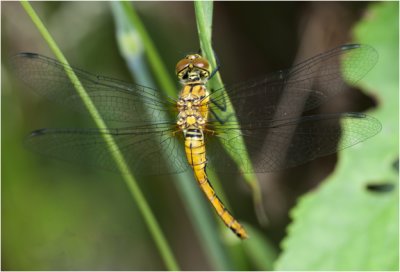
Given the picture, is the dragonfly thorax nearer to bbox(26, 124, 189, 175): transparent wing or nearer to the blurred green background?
bbox(26, 124, 189, 175): transparent wing

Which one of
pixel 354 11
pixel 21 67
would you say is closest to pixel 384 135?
pixel 354 11

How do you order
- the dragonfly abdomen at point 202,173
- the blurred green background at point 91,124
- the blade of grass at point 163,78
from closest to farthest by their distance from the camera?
the blade of grass at point 163,78 → the dragonfly abdomen at point 202,173 → the blurred green background at point 91,124

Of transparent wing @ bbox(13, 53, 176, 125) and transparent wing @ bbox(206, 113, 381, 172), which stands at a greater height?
transparent wing @ bbox(13, 53, 176, 125)

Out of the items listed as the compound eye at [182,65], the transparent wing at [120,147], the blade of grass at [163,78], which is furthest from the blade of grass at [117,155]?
the compound eye at [182,65]

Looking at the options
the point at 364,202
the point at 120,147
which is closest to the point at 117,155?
the point at 120,147

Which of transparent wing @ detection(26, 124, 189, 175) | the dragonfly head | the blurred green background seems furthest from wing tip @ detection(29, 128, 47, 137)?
the blurred green background

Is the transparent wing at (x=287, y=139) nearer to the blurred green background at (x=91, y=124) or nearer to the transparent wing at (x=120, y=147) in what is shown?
the transparent wing at (x=120, y=147)

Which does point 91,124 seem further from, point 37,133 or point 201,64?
point 201,64
